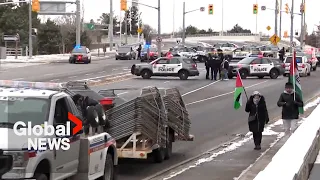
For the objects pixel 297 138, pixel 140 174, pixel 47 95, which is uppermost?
pixel 47 95

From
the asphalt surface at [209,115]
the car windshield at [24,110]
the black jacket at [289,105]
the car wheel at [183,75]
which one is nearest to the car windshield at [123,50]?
the asphalt surface at [209,115]

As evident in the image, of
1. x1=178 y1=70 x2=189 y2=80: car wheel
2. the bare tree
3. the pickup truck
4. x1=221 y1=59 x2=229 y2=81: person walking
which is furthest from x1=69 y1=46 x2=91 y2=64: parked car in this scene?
the pickup truck

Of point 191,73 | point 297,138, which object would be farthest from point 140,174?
point 191,73

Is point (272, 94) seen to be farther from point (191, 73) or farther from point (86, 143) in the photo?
point (86, 143)

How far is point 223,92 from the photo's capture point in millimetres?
32500

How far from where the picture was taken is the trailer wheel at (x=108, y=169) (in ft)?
31.3

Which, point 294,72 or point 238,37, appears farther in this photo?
Answer: point 238,37

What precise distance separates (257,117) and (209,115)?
7419 millimetres

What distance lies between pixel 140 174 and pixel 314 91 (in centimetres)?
2396

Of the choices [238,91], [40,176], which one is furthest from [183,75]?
[40,176]

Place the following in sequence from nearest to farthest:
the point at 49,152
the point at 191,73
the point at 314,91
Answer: the point at 49,152 → the point at 314,91 → the point at 191,73

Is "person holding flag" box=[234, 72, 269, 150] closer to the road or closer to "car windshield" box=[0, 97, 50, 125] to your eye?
the road

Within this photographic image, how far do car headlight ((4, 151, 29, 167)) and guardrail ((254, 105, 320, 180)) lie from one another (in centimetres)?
265

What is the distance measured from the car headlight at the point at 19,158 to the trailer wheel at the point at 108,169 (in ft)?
8.44
